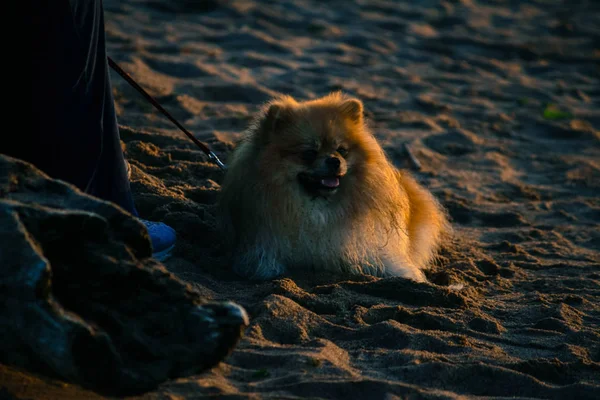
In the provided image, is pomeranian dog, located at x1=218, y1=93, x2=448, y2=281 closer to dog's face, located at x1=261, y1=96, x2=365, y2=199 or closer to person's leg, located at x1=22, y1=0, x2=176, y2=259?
dog's face, located at x1=261, y1=96, x2=365, y2=199

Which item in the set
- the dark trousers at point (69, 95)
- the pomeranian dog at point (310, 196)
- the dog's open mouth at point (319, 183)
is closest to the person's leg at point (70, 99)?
the dark trousers at point (69, 95)

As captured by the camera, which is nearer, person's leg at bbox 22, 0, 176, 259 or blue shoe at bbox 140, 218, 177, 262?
person's leg at bbox 22, 0, 176, 259

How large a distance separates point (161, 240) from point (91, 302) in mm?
1618

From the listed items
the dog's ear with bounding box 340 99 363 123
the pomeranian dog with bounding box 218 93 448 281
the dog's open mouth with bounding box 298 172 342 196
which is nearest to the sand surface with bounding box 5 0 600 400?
the pomeranian dog with bounding box 218 93 448 281

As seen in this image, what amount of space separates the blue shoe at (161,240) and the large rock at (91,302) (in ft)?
4.66

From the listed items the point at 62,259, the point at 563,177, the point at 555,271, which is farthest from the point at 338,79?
the point at 62,259

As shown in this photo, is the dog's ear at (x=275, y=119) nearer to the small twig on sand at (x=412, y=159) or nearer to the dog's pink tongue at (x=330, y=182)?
the dog's pink tongue at (x=330, y=182)

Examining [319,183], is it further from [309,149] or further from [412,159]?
[412,159]

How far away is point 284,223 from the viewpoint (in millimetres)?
4551

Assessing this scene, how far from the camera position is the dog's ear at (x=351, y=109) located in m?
4.68

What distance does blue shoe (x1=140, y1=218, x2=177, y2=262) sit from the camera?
411cm

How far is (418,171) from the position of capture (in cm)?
694

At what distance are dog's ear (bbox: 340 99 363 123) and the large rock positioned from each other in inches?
87.9

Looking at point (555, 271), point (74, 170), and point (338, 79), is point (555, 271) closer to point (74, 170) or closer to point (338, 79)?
point (74, 170)
